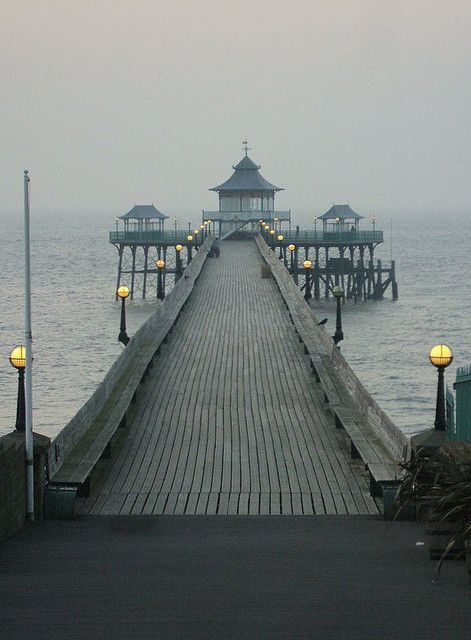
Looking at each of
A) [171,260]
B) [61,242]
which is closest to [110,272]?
[171,260]

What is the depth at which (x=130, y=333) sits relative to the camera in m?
61.8

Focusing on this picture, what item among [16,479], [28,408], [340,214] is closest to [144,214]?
[340,214]

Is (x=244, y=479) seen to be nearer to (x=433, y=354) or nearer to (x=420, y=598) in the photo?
(x=433, y=354)

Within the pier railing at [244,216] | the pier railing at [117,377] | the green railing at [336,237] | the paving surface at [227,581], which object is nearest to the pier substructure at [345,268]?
the green railing at [336,237]

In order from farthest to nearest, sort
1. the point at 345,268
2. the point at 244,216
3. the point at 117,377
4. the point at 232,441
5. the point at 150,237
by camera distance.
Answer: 1. the point at 244,216
2. the point at 150,237
3. the point at 345,268
4. the point at 117,377
5. the point at 232,441

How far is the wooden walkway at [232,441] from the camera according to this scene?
1363 centimetres

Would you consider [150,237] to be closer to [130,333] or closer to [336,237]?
[336,237]

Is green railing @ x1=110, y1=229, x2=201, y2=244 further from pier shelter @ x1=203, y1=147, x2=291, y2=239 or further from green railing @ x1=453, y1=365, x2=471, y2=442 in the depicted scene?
green railing @ x1=453, y1=365, x2=471, y2=442

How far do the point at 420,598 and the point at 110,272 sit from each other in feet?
352

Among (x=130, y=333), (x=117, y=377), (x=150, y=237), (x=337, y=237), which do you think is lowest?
(x=130, y=333)

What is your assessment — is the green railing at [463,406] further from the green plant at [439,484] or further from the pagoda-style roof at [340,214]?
the pagoda-style roof at [340,214]

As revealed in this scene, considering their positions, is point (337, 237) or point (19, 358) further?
point (337, 237)

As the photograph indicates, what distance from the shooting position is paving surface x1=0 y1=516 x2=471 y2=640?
8969 mm

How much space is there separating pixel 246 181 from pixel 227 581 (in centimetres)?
9080
